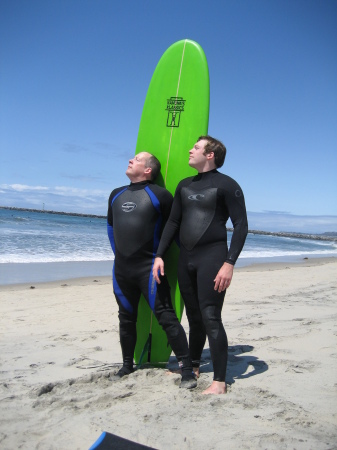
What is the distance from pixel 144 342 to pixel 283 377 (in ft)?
3.26

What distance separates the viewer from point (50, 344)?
363cm

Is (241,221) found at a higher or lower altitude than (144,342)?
higher

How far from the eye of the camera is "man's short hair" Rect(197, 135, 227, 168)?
8.95ft

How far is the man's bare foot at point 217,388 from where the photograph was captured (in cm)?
242

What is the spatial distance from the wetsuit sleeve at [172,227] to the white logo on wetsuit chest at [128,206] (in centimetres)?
25

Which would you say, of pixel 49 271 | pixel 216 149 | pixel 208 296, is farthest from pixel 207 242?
pixel 49 271

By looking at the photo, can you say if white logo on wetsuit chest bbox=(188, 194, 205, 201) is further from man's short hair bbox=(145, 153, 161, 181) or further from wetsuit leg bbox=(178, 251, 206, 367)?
man's short hair bbox=(145, 153, 161, 181)

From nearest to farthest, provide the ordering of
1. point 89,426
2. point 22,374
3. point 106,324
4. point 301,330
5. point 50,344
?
point 89,426 < point 22,374 < point 50,344 < point 301,330 < point 106,324

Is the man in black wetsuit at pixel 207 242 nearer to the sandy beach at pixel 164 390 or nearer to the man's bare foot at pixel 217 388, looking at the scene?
the man's bare foot at pixel 217 388

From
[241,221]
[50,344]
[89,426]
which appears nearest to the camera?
[89,426]

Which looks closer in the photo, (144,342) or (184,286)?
(184,286)

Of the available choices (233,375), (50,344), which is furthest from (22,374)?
(233,375)

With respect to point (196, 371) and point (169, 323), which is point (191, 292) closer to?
point (169, 323)

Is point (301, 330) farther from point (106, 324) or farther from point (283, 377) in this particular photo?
point (106, 324)
